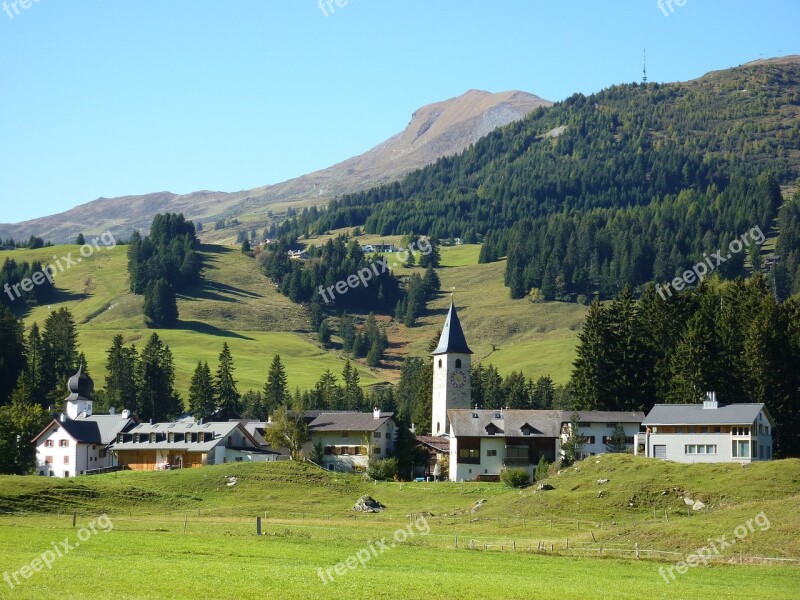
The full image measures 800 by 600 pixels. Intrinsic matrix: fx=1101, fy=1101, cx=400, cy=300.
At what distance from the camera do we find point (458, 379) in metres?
110

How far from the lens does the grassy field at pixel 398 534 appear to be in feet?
123

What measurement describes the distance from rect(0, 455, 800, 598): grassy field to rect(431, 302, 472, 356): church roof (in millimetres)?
25545

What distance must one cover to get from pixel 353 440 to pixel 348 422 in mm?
2245

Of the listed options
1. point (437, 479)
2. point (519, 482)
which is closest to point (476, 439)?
point (437, 479)

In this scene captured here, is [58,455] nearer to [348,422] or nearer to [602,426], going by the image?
[348,422]

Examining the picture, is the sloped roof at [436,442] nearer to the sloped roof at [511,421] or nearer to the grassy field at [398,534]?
the sloped roof at [511,421]

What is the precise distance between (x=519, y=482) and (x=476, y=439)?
36.4 feet

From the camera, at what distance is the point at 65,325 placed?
146500 millimetres

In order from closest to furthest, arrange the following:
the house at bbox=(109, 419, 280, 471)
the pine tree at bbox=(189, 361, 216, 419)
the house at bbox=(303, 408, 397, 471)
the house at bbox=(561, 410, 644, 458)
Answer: the house at bbox=(561, 410, 644, 458) → the house at bbox=(303, 408, 397, 471) → the house at bbox=(109, 419, 280, 471) → the pine tree at bbox=(189, 361, 216, 419)

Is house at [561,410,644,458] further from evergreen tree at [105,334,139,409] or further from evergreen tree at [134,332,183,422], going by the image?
evergreen tree at [105,334,139,409]

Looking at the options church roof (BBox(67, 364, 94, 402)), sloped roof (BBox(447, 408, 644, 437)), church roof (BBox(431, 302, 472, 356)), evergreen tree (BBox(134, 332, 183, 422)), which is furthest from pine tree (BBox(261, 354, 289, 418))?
sloped roof (BBox(447, 408, 644, 437))

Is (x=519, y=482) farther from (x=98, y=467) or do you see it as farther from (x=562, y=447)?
(x=98, y=467)

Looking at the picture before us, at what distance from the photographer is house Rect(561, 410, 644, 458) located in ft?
301

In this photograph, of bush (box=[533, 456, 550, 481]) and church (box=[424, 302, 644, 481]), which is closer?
bush (box=[533, 456, 550, 481])
